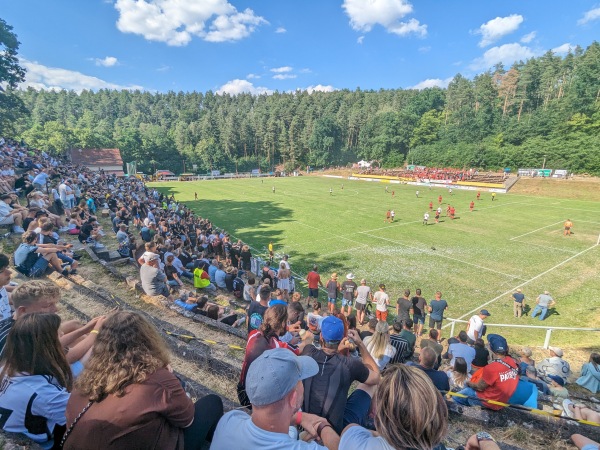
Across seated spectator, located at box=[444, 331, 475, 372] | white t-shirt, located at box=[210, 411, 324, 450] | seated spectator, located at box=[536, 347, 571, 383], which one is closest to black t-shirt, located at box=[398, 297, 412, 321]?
seated spectator, located at box=[444, 331, 475, 372]

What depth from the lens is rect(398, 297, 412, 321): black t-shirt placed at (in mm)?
10875

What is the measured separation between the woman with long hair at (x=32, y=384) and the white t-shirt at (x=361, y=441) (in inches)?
89.7

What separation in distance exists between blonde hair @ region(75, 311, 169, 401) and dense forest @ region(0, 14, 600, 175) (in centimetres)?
7038

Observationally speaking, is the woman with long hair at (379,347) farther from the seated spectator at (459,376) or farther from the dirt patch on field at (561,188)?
the dirt patch on field at (561,188)

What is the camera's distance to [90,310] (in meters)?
Result: 6.78

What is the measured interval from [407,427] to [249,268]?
48.2 ft

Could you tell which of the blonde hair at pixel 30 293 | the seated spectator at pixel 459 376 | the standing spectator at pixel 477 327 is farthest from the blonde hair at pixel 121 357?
the standing spectator at pixel 477 327

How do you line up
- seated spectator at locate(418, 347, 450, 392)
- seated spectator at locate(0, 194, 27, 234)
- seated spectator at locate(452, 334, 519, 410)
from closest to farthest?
1. seated spectator at locate(418, 347, 450, 392)
2. seated spectator at locate(452, 334, 519, 410)
3. seated spectator at locate(0, 194, 27, 234)

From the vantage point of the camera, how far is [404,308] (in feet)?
36.0

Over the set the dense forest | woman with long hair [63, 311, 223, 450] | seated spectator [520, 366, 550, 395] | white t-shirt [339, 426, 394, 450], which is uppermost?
the dense forest

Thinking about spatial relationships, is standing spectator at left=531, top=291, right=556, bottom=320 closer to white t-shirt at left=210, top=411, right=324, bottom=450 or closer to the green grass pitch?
the green grass pitch

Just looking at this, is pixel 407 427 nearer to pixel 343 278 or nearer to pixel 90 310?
pixel 90 310

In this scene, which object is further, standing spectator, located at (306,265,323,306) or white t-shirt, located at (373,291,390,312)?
standing spectator, located at (306,265,323,306)

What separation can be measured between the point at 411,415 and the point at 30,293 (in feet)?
12.8
